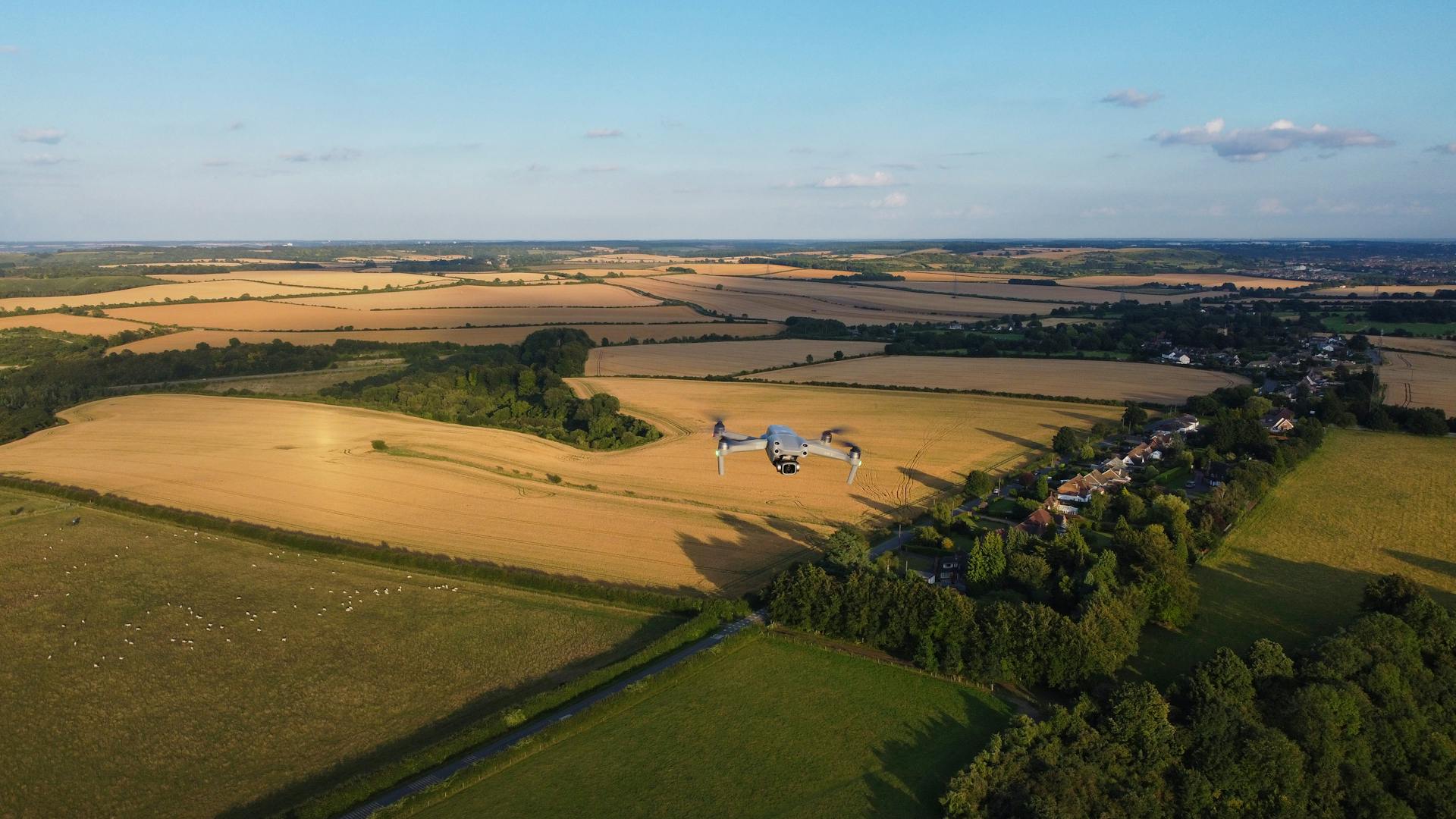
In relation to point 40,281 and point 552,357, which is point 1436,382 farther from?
point 40,281

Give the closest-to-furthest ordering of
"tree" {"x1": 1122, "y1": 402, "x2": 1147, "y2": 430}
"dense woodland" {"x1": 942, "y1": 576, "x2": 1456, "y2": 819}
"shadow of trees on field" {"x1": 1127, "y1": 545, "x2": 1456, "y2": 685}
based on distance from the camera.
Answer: "dense woodland" {"x1": 942, "y1": 576, "x2": 1456, "y2": 819}
"shadow of trees on field" {"x1": 1127, "y1": 545, "x2": 1456, "y2": 685}
"tree" {"x1": 1122, "y1": 402, "x2": 1147, "y2": 430}

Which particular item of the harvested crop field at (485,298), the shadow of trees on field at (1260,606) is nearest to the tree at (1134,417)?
the shadow of trees on field at (1260,606)

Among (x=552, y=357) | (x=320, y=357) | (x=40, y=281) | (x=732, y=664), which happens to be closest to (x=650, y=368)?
(x=552, y=357)

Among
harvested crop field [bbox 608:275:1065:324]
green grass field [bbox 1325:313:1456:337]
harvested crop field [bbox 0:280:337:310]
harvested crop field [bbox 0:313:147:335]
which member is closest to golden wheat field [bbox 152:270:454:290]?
harvested crop field [bbox 0:280:337:310]

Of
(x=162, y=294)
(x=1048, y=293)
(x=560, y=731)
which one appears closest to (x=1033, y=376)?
(x=560, y=731)

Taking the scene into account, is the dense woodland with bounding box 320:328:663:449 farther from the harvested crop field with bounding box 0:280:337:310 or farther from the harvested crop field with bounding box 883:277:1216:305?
the harvested crop field with bounding box 883:277:1216:305

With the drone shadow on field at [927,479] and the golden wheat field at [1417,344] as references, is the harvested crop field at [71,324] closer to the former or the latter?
the drone shadow on field at [927,479]

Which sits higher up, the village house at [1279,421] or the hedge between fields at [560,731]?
the village house at [1279,421]
